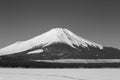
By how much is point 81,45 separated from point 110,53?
2110cm

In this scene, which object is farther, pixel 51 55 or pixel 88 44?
pixel 88 44

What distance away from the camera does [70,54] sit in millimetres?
169375
